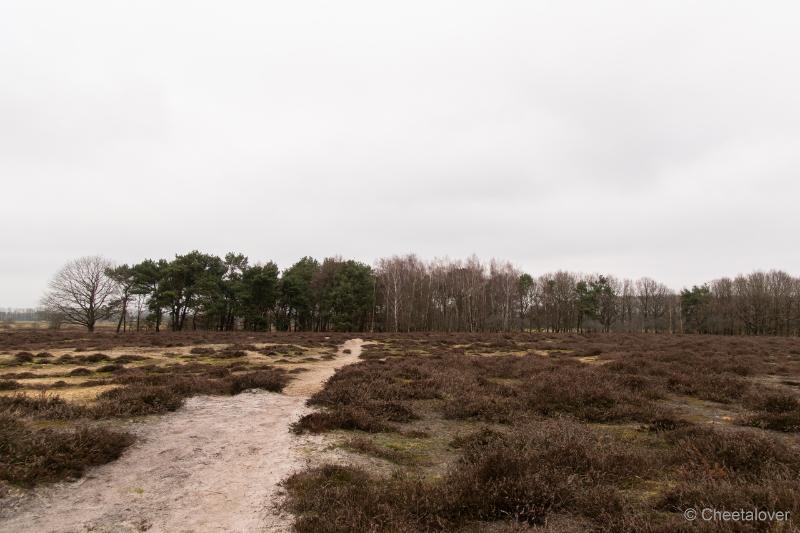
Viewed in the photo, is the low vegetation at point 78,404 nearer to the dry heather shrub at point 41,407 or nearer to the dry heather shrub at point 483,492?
the dry heather shrub at point 41,407

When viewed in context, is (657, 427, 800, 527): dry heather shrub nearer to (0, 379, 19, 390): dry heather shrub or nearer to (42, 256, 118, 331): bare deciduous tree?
(0, 379, 19, 390): dry heather shrub

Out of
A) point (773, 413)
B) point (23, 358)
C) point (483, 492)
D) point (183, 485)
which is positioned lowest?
point (23, 358)

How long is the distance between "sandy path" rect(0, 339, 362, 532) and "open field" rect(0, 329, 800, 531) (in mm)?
31

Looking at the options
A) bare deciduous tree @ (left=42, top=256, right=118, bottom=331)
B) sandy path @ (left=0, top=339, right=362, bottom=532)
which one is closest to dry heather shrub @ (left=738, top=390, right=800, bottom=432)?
sandy path @ (left=0, top=339, right=362, bottom=532)

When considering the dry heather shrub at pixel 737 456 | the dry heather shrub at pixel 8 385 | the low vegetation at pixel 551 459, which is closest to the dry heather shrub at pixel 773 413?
the low vegetation at pixel 551 459

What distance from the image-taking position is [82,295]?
5519 centimetres

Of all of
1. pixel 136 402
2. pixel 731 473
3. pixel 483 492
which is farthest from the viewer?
pixel 136 402

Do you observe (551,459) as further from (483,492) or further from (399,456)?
(399,456)

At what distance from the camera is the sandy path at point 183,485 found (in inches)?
173

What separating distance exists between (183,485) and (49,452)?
2195mm

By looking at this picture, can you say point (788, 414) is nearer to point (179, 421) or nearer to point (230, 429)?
point (230, 429)

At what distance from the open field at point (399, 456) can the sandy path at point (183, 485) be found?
0.03 meters

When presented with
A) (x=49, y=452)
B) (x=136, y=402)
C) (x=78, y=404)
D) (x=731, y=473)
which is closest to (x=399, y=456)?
(x=731, y=473)

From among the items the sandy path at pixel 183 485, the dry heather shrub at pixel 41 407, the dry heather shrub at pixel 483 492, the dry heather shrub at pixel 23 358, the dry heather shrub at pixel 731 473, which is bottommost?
the dry heather shrub at pixel 23 358
